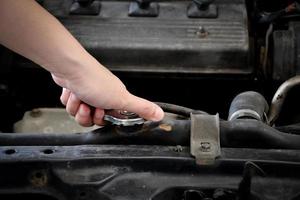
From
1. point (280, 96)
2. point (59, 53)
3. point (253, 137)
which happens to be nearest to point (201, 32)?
point (280, 96)

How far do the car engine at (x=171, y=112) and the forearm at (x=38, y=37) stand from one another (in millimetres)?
200

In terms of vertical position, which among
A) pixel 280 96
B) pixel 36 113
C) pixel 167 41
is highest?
pixel 167 41

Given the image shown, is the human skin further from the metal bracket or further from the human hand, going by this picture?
the metal bracket

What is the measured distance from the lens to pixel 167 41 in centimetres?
140

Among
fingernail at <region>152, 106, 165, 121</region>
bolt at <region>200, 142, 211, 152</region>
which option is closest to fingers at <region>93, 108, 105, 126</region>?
fingernail at <region>152, 106, 165, 121</region>

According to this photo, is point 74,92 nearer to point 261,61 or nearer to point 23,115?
point 23,115

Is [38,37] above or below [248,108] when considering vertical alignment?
above

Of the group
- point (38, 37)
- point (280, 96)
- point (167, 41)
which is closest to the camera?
point (38, 37)

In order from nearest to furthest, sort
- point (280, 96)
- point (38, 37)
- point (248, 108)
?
point (38, 37) → point (248, 108) → point (280, 96)

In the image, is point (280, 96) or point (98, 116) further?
point (280, 96)

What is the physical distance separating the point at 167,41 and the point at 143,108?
451 mm

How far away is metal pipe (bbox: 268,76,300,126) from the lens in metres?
1.26

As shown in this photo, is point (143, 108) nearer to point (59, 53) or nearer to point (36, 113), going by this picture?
point (59, 53)

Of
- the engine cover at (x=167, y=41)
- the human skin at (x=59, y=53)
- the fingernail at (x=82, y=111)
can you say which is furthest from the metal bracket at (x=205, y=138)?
the engine cover at (x=167, y=41)
